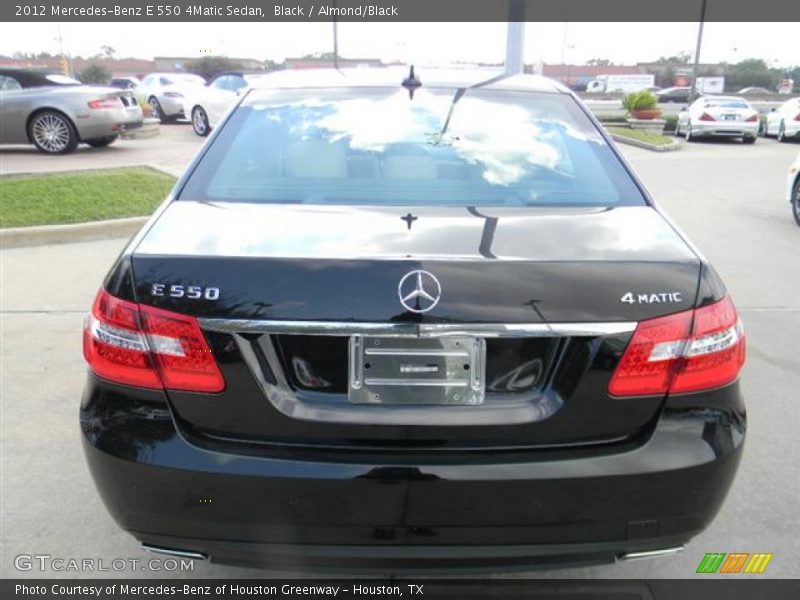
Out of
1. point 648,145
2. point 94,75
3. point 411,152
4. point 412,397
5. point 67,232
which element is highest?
point 411,152

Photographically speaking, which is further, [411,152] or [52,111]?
[52,111]

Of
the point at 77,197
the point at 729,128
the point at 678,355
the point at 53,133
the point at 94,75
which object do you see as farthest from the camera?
the point at 94,75

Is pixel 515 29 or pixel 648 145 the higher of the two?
pixel 515 29

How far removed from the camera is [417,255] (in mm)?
1880

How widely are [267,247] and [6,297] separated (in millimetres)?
4390

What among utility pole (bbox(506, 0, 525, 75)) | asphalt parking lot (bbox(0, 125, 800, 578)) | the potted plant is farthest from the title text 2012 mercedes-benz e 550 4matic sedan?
the potted plant

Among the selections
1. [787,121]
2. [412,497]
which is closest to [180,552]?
[412,497]

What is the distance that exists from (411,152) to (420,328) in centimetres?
114

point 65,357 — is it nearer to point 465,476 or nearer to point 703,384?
point 465,476

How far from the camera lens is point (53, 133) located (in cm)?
1232

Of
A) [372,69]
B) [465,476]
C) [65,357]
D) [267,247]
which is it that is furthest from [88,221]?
[465,476]

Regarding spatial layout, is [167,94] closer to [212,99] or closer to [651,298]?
[212,99]

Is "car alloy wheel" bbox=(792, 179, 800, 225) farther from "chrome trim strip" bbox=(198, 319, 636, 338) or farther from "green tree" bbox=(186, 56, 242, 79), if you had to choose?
"green tree" bbox=(186, 56, 242, 79)

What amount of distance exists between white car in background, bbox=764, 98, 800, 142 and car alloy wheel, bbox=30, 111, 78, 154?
63.9ft
